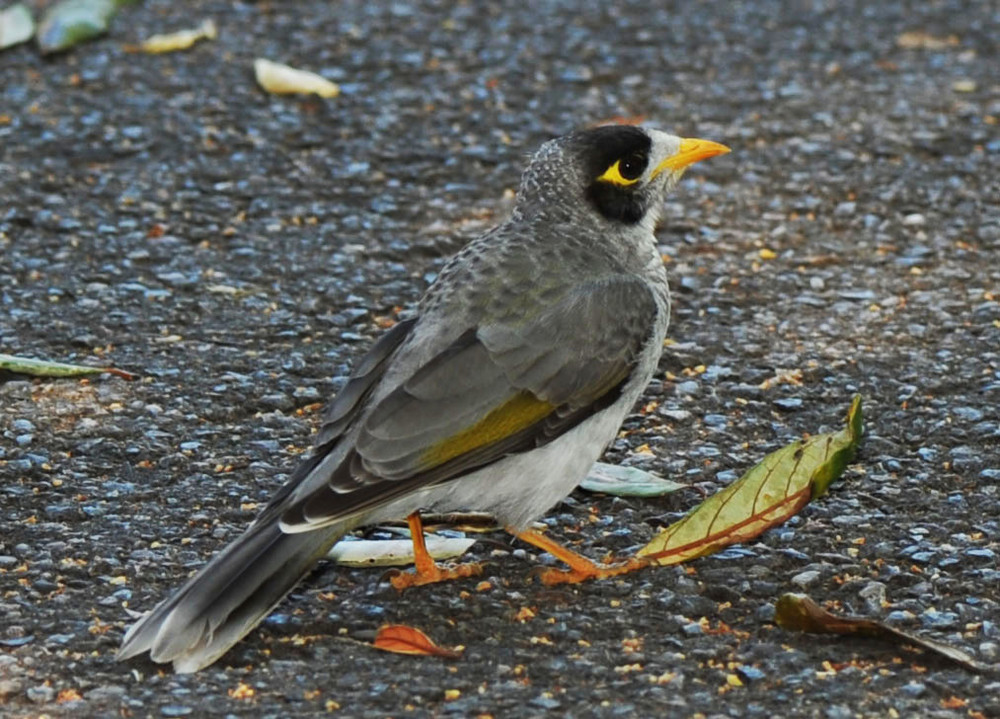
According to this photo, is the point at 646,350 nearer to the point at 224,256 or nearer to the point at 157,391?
the point at 157,391

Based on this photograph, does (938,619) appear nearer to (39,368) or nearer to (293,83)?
(39,368)

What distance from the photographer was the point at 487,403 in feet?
14.8

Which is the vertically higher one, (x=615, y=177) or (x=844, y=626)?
(x=615, y=177)

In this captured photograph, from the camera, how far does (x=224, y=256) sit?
267 inches

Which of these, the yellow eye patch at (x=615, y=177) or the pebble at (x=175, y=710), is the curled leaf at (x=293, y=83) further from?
the pebble at (x=175, y=710)

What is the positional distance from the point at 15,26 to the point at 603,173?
461cm

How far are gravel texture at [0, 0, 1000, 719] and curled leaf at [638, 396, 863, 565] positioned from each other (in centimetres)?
8

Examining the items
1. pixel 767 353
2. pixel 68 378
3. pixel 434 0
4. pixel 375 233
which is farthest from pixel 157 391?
pixel 434 0

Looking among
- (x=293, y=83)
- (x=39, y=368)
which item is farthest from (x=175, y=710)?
(x=293, y=83)

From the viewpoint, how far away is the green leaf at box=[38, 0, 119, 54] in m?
8.62

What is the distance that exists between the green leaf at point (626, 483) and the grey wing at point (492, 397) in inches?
15.8

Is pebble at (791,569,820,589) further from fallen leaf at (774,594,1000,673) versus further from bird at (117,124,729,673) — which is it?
bird at (117,124,729,673)

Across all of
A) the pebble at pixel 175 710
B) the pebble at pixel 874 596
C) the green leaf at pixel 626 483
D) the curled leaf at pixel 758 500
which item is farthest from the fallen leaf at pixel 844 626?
the pebble at pixel 175 710

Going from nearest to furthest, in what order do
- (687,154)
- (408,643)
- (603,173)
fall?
(408,643), (603,173), (687,154)
